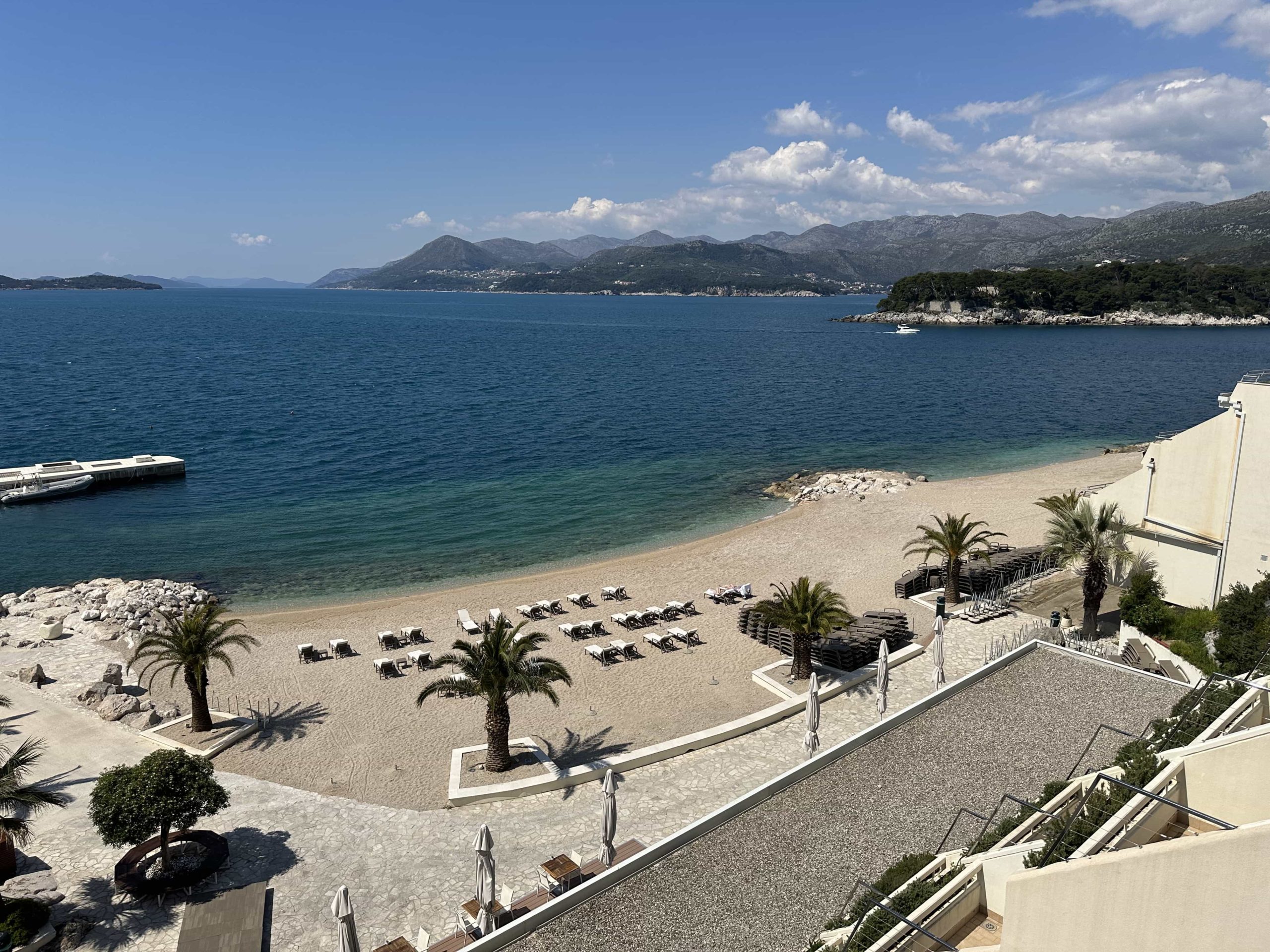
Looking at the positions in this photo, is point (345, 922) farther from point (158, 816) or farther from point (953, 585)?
point (953, 585)

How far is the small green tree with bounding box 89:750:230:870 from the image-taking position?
39.0 feet

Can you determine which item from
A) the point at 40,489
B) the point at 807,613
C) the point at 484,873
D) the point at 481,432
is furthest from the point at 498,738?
the point at 481,432

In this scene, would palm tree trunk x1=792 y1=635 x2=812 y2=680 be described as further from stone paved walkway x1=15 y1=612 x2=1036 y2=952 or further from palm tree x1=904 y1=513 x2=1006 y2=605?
palm tree x1=904 y1=513 x2=1006 y2=605

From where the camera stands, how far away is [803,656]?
1891 centimetres

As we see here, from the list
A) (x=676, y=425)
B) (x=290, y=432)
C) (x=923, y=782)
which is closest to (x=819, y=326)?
(x=676, y=425)

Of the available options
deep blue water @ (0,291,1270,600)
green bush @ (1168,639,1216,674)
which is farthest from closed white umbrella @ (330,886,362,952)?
deep blue water @ (0,291,1270,600)

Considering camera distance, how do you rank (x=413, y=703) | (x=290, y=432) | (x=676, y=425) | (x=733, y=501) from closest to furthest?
(x=413, y=703) → (x=733, y=501) → (x=290, y=432) → (x=676, y=425)

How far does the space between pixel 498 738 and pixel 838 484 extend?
30.3m

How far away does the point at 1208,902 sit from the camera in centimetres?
563

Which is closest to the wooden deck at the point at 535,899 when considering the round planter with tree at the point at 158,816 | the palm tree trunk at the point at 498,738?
the palm tree trunk at the point at 498,738

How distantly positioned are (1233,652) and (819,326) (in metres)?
155

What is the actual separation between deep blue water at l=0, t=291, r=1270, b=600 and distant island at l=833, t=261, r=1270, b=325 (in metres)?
35.3

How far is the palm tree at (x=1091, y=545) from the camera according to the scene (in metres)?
20.1

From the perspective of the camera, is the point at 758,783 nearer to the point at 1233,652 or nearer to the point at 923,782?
the point at 923,782
